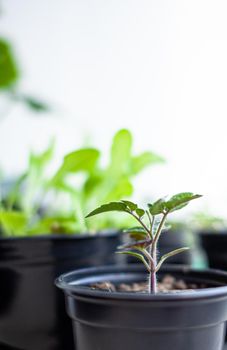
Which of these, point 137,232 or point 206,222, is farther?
point 206,222

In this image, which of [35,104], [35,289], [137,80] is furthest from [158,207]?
[137,80]

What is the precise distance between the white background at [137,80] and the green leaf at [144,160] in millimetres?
37

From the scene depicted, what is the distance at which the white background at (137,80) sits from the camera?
747mm

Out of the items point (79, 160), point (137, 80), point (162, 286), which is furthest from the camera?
point (137, 80)

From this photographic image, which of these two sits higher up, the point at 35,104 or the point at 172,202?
the point at 35,104

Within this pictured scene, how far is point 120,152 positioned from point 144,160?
0.07 m

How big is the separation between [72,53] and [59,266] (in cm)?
90

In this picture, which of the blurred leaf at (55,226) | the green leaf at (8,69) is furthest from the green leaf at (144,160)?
the green leaf at (8,69)

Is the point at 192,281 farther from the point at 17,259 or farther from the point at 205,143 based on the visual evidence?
the point at 205,143

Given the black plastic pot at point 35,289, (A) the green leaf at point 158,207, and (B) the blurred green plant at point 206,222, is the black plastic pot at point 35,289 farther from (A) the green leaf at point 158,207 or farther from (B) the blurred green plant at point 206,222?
(B) the blurred green plant at point 206,222

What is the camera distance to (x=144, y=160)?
610 millimetres

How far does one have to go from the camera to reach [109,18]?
3.66 ft

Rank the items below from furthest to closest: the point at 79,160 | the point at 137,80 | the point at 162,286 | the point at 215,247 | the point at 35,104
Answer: the point at 137,80 < the point at 35,104 < the point at 215,247 < the point at 79,160 < the point at 162,286

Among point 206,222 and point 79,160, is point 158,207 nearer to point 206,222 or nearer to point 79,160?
point 79,160
